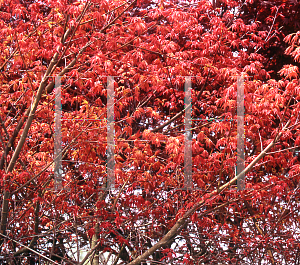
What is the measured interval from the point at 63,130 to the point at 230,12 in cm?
404

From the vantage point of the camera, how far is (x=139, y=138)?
18.2 ft

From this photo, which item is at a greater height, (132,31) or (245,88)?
(132,31)

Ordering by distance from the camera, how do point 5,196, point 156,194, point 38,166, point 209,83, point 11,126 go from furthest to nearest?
point 209,83 < point 156,194 < point 11,126 < point 38,166 < point 5,196

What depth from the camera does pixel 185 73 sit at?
226 inches

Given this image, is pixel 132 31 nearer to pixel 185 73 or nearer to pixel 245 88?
pixel 185 73

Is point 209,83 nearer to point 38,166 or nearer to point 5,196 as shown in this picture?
point 38,166

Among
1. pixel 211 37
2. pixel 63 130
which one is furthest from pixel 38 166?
pixel 211 37

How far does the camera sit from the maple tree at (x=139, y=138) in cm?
443

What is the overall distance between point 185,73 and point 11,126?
288 cm


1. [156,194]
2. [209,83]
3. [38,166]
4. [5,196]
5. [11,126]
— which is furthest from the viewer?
[209,83]

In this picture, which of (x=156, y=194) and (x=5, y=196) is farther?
(x=156, y=194)

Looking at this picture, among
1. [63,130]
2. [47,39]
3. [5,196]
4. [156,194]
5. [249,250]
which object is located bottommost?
[249,250]

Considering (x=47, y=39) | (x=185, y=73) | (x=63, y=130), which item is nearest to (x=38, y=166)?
(x=63, y=130)

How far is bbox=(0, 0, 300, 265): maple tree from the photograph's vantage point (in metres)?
4.43
